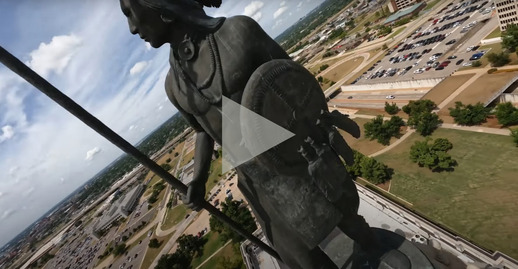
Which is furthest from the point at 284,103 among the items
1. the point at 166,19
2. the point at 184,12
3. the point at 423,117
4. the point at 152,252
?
the point at 152,252

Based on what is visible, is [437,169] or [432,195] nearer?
[432,195]

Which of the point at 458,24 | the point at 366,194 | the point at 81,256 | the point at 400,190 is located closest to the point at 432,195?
the point at 400,190

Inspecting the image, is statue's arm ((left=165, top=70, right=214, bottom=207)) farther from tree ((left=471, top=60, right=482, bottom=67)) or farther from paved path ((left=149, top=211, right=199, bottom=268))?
tree ((left=471, top=60, right=482, bottom=67))

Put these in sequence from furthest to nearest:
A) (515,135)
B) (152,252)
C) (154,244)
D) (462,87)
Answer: (154,244) → (152,252) → (462,87) → (515,135)

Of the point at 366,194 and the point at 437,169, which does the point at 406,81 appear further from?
the point at 366,194

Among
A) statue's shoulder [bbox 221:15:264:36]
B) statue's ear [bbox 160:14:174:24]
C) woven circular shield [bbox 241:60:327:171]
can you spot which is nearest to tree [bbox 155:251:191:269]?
woven circular shield [bbox 241:60:327:171]

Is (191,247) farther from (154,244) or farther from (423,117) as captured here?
(423,117)

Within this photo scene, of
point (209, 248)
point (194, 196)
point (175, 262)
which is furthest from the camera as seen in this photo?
point (209, 248)
